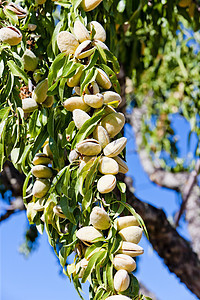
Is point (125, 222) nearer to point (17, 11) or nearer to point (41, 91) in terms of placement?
point (41, 91)

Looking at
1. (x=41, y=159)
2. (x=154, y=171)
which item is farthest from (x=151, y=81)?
(x=41, y=159)

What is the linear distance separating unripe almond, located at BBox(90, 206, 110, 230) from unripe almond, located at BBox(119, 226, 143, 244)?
0.08 feet

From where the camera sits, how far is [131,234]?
1.68ft

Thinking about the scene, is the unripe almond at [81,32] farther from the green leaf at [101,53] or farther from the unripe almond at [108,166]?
the unripe almond at [108,166]

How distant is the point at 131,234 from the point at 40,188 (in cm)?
17

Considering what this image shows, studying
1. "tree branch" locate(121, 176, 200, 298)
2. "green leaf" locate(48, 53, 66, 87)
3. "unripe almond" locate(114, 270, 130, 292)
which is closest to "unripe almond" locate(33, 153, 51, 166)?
"green leaf" locate(48, 53, 66, 87)

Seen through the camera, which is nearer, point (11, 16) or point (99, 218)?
point (99, 218)

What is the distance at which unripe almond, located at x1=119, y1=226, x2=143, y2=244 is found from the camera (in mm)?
513

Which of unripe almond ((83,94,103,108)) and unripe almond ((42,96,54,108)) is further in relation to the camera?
unripe almond ((42,96,54,108))

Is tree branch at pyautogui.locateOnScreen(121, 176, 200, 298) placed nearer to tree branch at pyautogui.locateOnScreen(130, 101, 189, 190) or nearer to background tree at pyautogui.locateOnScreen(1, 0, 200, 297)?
background tree at pyautogui.locateOnScreen(1, 0, 200, 297)

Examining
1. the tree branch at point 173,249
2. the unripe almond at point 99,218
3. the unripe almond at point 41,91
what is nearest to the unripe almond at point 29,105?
the unripe almond at point 41,91

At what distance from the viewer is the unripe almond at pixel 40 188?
610 millimetres

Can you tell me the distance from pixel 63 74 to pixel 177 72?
6.13 ft

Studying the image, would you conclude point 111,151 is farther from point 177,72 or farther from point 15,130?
point 177,72
